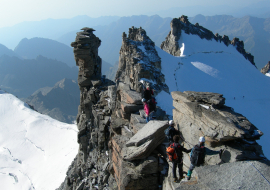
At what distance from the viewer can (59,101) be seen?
138625 millimetres

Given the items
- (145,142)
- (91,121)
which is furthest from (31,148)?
(145,142)

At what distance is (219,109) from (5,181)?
150 feet

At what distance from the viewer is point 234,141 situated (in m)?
6.01

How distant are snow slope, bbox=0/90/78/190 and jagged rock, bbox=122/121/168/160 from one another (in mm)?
27829

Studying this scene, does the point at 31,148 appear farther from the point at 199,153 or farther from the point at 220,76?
the point at 220,76

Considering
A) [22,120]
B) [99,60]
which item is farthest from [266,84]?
[22,120]

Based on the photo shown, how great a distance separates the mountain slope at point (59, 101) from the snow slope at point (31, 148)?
4605 centimetres

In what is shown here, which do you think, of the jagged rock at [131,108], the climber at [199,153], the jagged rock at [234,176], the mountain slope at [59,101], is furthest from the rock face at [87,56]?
the mountain slope at [59,101]

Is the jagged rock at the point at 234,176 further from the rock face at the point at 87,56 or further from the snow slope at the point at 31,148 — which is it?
the snow slope at the point at 31,148

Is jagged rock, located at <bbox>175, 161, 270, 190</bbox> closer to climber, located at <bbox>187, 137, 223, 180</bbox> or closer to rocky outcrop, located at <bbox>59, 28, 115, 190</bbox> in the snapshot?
climber, located at <bbox>187, 137, 223, 180</bbox>

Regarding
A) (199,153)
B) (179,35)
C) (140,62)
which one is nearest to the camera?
(199,153)

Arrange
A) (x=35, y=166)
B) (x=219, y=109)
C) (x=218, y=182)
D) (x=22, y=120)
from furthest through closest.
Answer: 1. (x=22, y=120)
2. (x=35, y=166)
3. (x=219, y=109)
4. (x=218, y=182)

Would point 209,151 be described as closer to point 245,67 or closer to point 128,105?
point 128,105

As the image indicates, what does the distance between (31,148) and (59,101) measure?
95.2m
